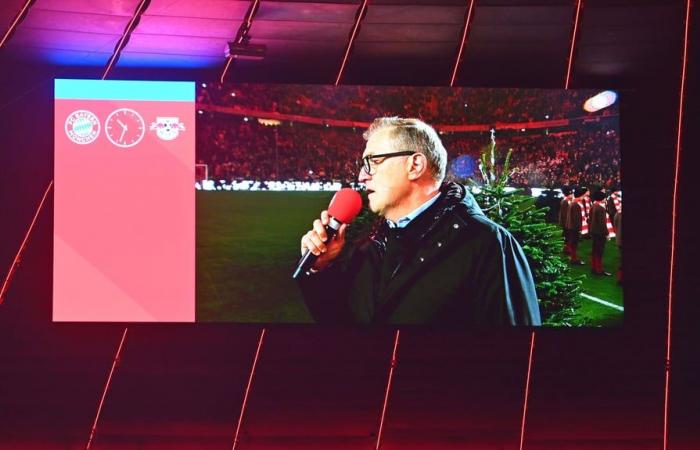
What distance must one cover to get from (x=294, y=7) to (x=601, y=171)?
6.89 feet

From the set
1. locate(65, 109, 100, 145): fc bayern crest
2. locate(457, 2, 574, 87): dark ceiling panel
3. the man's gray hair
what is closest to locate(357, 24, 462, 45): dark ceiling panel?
locate(457, 2, 574, 87): dark ceiling panel

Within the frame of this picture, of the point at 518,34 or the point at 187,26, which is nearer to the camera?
the point at 187,26

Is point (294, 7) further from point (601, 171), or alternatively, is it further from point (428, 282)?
point (601, 171)

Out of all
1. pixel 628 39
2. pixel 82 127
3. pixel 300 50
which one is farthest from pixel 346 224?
pixel 628 39

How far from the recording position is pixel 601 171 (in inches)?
152

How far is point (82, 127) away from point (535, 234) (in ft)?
9.13

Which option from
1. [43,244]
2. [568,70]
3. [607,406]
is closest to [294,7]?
[568,70]

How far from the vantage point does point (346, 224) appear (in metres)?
3.64

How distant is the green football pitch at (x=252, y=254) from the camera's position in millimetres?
3744

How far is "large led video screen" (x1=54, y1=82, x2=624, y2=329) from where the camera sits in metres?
3.70

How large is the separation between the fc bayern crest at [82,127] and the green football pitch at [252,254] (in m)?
0.73

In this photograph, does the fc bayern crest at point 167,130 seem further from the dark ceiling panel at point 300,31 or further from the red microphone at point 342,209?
the red microphone at point 342,209

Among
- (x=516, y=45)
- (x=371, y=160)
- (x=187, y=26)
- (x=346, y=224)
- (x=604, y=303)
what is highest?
(x=516, y=45)

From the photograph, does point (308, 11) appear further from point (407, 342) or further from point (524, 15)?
point (407, 342)
